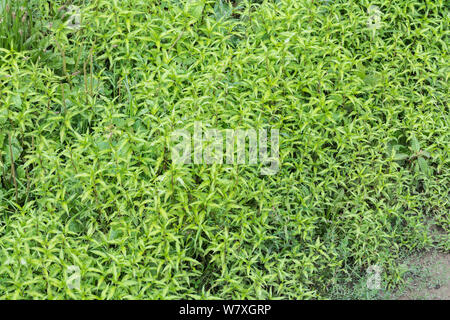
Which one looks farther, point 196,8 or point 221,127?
point 196,8

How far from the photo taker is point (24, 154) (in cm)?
425

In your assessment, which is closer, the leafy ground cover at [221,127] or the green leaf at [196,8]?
the leafy ground cover at [221,127]

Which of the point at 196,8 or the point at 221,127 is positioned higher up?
the point at 196,8

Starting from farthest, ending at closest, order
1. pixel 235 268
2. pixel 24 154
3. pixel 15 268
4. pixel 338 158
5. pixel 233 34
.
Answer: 1. pixel 233 34
2. pixel 338 158
3. pixel 24 154
4. pixel 235 268
5. pixel 15 268

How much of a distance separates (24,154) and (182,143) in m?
1.19

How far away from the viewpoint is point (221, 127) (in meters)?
4.14

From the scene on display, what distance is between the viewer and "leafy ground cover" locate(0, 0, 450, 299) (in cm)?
369

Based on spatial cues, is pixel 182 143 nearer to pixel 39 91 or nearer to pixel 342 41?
pixel 39 91

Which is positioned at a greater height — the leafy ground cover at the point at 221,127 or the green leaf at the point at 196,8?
the green leaf at the point at 196,8

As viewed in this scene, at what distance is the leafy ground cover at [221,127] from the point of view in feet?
12.1

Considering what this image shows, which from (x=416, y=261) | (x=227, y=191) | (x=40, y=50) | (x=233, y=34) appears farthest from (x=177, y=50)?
(x=416, y=261)

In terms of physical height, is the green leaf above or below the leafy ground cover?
above

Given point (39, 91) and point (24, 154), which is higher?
point (39, 91)

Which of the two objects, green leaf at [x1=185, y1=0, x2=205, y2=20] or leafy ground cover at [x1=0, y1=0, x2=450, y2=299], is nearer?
leafy ground cover at [x1=0, y1=0, x2=450, y2=299]
